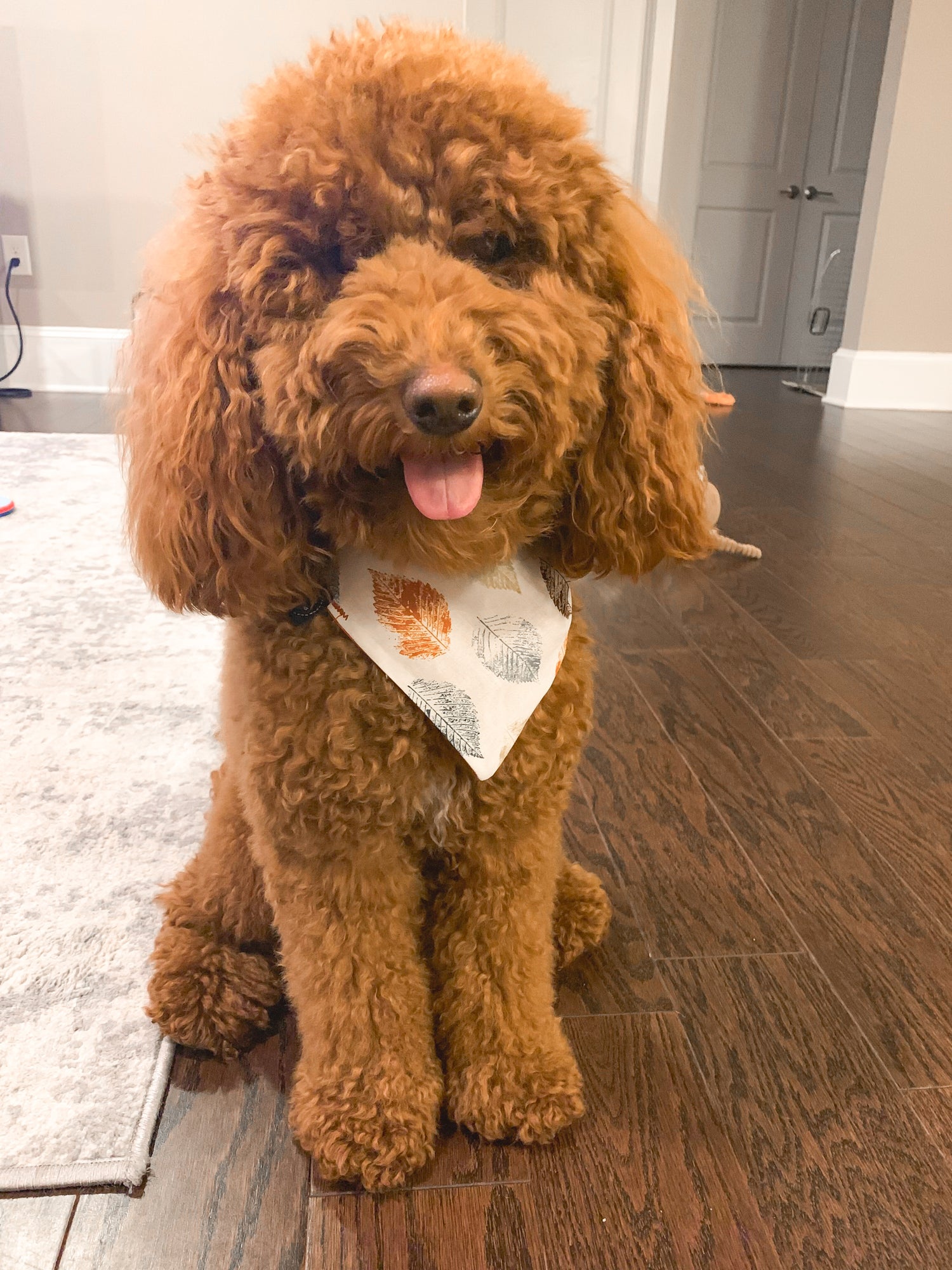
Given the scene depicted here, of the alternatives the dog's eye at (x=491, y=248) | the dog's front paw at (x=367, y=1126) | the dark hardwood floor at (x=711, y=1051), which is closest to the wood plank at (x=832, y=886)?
the dark hardwood floor at (x=711, y=1051)

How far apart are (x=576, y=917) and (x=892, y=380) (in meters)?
4.35

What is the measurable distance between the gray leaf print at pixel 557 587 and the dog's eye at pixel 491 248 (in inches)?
11.3

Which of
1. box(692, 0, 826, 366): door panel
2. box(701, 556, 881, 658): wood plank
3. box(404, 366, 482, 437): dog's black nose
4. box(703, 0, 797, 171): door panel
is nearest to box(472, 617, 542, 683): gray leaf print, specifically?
box(404, 366, 482, 437): dog's black nose

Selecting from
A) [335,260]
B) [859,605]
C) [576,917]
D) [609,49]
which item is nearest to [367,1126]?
[576,917]

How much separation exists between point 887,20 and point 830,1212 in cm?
634

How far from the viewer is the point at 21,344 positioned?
13.3ft

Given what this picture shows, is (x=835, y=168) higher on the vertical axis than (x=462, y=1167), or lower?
higher

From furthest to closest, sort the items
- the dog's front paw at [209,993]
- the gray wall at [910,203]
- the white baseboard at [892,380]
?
the white baseboard at [892,380], the gray wall at [910,203], the dog's front paw at [209,993]

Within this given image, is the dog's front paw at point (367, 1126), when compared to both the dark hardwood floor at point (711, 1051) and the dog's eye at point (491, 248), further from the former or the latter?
the dog's eye at point (491, 248)

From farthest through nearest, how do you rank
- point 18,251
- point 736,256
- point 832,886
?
point 736,256, point 18,251, point 832,886

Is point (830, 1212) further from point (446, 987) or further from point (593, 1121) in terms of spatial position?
point (446, 987)

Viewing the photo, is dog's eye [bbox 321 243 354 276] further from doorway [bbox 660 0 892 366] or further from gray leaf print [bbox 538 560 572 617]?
doorway [bbox 660 0 892 366]

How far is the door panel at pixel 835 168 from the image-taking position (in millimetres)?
5430

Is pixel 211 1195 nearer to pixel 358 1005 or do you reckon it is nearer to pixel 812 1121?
pixel 358 1005
